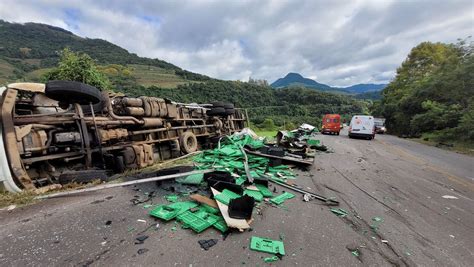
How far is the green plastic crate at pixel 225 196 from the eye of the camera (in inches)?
129

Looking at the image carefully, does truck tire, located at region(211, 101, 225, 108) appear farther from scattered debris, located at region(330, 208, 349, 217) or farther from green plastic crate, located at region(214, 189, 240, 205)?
scattered debris, located at region(330, 208, 349, 217)

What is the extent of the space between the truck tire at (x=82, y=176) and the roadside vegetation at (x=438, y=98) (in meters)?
20.2

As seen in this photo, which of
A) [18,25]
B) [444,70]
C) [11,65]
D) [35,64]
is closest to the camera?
[444,70]

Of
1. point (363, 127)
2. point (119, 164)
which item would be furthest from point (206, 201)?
point (363, 127)

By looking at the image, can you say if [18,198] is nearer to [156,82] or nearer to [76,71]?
[76,71]

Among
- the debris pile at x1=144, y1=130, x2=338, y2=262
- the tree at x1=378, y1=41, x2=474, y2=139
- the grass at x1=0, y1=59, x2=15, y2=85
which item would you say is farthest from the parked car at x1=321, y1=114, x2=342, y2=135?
the grass at x1=0, y1=59, x2=15, y2=85

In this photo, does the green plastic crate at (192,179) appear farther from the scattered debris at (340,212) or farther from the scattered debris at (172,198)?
the scattered debris at (340,212)

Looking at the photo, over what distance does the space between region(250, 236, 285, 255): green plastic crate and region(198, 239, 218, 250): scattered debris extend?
0.46 metres

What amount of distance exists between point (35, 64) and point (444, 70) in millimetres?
70302

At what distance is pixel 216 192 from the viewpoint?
3574 mm

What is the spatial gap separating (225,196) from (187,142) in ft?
18.3

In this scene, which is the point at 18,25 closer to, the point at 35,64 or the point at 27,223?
the point at 35,64

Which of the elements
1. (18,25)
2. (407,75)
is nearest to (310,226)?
(407,75)

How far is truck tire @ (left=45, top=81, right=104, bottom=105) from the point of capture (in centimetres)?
414
